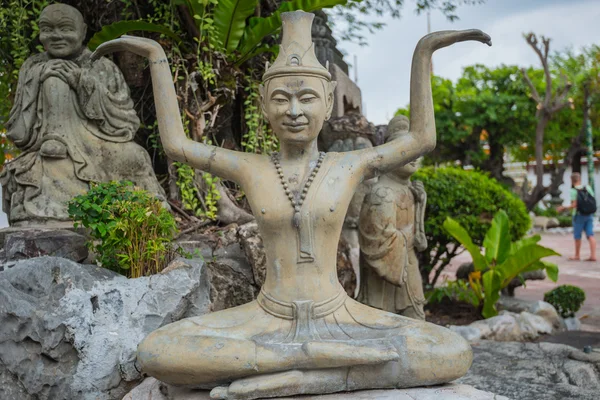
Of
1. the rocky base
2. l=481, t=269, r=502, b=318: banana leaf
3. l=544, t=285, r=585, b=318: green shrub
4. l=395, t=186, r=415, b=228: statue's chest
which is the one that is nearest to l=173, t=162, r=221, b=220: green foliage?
l=395, t=186, r=415, b=228: statue's chest

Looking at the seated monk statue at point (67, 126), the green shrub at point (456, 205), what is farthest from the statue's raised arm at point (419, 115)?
the green shrub at point (456, 205)

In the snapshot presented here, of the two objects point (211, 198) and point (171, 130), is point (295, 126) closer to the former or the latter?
point (171, 130)

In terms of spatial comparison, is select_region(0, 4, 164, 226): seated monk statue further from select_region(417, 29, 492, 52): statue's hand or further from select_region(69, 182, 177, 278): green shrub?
select_region(417, 29, 492, 52): statue's hand

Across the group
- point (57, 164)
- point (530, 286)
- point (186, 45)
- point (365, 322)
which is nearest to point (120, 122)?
point (57, 164)

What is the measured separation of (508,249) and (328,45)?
3494mm

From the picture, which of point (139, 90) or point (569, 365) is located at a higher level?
point (139, 90)

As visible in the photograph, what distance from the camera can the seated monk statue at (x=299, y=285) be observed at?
266cm

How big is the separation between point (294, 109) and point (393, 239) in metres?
1.39

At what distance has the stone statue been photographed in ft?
12.8

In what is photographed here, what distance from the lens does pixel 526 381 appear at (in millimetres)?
4594

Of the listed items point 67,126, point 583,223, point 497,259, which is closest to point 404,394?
point 67,126

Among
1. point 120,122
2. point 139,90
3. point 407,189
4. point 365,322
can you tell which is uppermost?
point 139,90

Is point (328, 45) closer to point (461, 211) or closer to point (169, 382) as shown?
point (461, 211)

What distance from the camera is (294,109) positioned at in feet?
9.51
